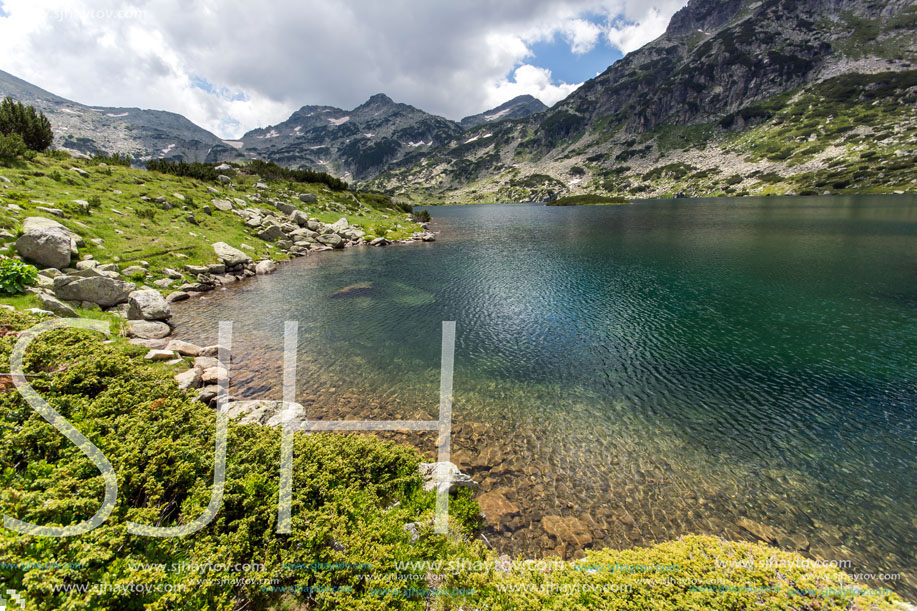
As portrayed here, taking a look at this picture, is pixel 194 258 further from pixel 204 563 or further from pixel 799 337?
pixel 799 337

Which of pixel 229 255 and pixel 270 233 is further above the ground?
pixel 270 233

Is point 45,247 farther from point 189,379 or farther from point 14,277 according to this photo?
point 189,379

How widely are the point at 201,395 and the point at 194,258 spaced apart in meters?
28.9

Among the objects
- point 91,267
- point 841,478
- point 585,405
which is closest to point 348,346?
point 585,405

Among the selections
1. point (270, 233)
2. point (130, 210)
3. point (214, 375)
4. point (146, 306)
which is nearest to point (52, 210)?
point (130, 210)

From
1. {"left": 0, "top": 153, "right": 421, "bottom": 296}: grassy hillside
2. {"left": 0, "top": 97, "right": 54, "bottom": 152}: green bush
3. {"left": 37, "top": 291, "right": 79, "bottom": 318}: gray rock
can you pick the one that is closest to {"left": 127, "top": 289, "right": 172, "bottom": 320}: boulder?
{"left": 37, "top": 291, "right": 79, "bottom": 318}: gray rock

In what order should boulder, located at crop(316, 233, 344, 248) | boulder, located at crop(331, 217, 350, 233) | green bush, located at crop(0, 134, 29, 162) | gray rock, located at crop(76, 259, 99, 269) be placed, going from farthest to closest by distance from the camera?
boulder, located at crop(331, 217, 350, 233) < boulder, located at crop(316, 233, 344, 248) < green bush, located at crop(0, 134, 29, 162) < gray rock, located at crop(76, 259, 99, 269)

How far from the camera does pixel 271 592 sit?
21.2 ft

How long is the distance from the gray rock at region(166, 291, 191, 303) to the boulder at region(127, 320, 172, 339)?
296 inches

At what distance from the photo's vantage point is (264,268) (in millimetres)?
41906

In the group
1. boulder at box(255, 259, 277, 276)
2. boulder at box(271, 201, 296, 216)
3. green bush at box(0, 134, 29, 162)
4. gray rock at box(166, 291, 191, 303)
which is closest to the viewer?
gray rock at box(166, 291, 191, 303)

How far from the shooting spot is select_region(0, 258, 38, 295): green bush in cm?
1845

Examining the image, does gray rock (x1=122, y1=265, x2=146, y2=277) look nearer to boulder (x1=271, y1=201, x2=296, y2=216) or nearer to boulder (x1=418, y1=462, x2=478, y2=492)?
boulder (x1=418, y1=462, x2=478, y2=492)

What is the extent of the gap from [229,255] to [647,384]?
44239 millimetres
